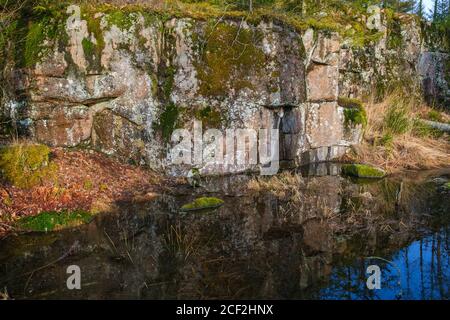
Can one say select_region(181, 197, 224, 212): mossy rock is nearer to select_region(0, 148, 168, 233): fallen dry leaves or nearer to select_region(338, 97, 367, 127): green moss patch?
select_region(0, 148, 168, 233): fallen dry leaves

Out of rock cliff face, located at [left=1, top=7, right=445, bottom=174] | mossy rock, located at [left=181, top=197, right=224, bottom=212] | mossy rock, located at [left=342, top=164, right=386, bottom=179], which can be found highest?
rock cliff face, located at [left=1, top=7, right=445, bottom=174]

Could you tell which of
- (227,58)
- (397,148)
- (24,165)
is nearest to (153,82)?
(227,58)

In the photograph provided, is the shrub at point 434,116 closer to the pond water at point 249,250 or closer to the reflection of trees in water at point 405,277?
the pond water at point 249,250

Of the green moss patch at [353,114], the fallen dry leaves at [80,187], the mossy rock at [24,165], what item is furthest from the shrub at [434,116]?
the mossy rock at [24,165]

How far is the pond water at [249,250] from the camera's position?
4609 millimetres

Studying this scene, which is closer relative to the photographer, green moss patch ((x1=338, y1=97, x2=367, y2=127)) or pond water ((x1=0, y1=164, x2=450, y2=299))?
pond water ((x1=0, y1=164, x2=450, y2=299))

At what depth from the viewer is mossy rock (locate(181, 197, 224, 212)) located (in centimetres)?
750

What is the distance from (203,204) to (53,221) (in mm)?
2761

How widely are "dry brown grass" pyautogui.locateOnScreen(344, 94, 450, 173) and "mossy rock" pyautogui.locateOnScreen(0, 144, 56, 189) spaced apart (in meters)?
8.74

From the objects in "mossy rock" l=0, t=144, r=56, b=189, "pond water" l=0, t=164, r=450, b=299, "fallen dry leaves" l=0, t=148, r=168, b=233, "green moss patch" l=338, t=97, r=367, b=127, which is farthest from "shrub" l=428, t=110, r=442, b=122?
"mossy rock" l=0, t=144, r=56, b=189

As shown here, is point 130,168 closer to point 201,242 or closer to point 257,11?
point 201,242

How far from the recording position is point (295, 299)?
4371 millimetres

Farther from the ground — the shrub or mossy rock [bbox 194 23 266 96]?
mossy rock [bbox 194 23 266 96]

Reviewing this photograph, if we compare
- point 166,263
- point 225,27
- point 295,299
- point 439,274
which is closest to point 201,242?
point 166,263
